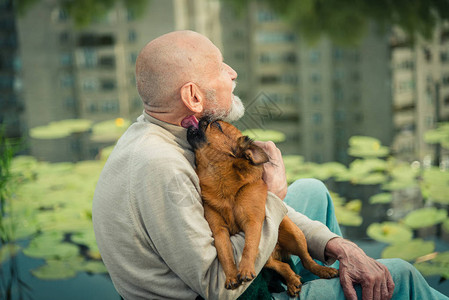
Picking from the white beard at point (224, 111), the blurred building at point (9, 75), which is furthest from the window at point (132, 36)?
the white beard at point (224, 111)

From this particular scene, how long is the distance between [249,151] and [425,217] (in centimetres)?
197

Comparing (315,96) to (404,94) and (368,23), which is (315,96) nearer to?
(404,94)

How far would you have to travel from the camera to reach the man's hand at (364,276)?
1.62 m

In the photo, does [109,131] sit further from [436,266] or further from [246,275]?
[246,275]

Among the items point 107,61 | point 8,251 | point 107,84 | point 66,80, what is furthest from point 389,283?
point 107,61

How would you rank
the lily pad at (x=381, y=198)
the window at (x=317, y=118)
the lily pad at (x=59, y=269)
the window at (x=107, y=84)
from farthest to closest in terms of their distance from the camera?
the window at (x=107, y=84), the window at (x=317, y=118), the lily pad at (x=381, y=198), the lily pad at (x=59, y=269)

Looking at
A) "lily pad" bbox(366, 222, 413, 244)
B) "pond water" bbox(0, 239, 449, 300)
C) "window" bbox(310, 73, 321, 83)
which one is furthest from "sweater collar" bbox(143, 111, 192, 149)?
"window" bbox(310, 73, 321, 83)

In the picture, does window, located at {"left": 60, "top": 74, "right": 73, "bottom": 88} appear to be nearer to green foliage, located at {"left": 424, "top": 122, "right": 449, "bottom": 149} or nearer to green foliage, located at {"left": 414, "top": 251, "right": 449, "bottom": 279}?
green foliage, located at {"left": 424, "top": 122, "right": 449, "bottom": 149}

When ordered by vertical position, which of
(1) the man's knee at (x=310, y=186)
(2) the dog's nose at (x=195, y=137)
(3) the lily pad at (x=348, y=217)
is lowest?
(3) the lily pad at (x=348, y=217)

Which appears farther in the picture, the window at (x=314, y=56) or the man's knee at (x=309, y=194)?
the window at (x=314, y=56)

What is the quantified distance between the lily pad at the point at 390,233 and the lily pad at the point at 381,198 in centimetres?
35

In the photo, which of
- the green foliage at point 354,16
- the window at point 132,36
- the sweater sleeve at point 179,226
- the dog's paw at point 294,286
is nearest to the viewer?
the sweater sleeve at point 179,226

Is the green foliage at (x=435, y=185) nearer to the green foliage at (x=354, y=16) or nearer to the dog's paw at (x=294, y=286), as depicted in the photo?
the dog's paw at (x=294, y=286)

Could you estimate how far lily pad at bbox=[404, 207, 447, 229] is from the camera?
3057mm
